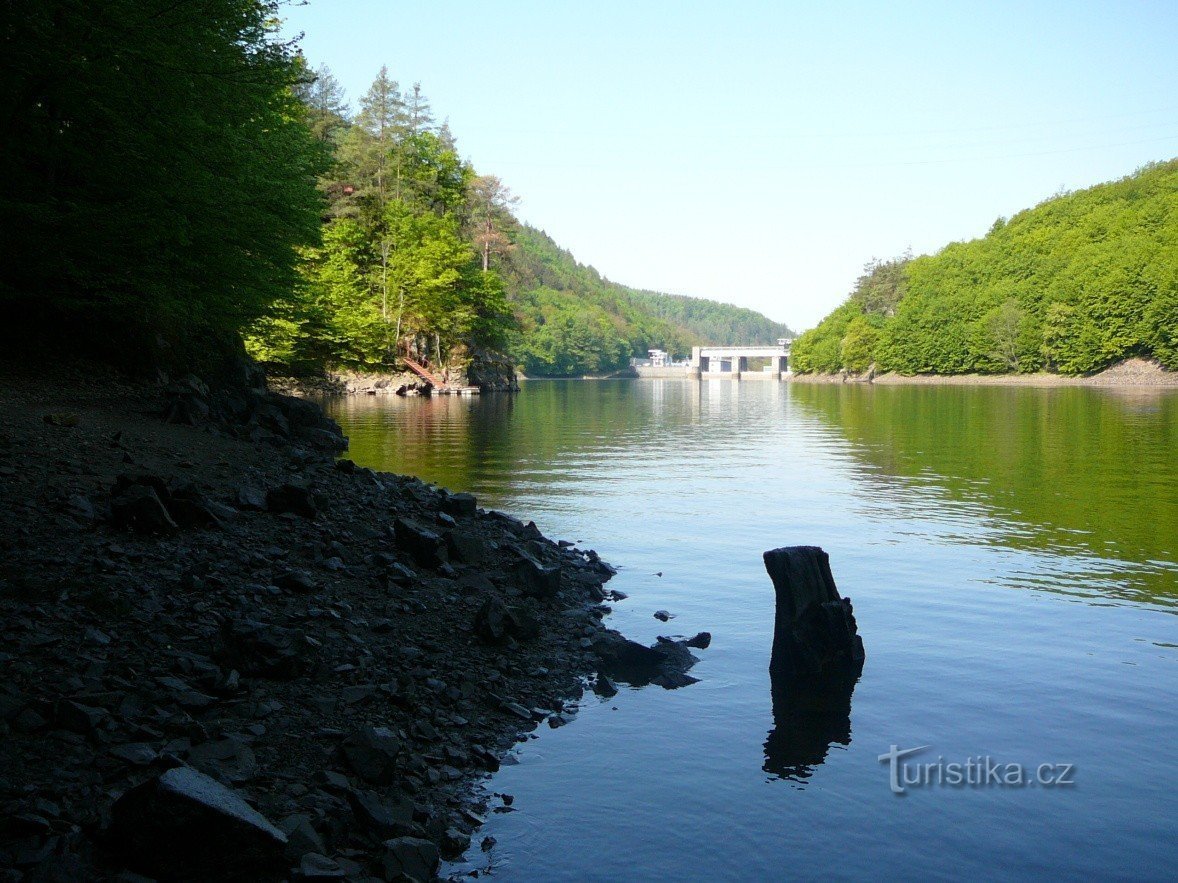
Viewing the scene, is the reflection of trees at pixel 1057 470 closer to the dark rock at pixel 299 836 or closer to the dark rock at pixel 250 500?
the dark rock at pixel 250 500

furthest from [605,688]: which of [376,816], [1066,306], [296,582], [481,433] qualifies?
[1066,306]

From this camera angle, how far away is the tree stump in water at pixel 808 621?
40.5ft

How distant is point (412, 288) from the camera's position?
87.8 metres

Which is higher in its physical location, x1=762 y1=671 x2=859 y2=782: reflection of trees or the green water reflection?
the green water reflection

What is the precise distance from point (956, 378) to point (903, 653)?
Answer: 17124 centimetres

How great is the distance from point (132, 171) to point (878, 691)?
1659 centimetres

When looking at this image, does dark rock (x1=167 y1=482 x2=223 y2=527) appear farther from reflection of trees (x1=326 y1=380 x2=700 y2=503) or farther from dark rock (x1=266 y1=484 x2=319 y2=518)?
reflection of trees (x1=326 y1=380 x2=700 y2=503)

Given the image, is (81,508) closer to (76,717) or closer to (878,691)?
(76,717)

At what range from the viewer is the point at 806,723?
11.1 metres

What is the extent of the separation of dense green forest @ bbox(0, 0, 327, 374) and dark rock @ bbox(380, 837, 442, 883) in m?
14.0

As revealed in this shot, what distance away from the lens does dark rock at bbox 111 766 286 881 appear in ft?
19.9

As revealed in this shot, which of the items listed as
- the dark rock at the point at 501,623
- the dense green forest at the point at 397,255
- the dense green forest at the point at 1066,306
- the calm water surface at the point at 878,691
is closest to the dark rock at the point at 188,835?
the calm water surface at the point at 878,691

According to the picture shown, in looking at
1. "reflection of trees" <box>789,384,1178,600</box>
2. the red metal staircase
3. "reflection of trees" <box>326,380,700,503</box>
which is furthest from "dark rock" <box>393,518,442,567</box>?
the red metal staircase

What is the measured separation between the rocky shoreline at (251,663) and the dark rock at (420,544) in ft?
0.13
